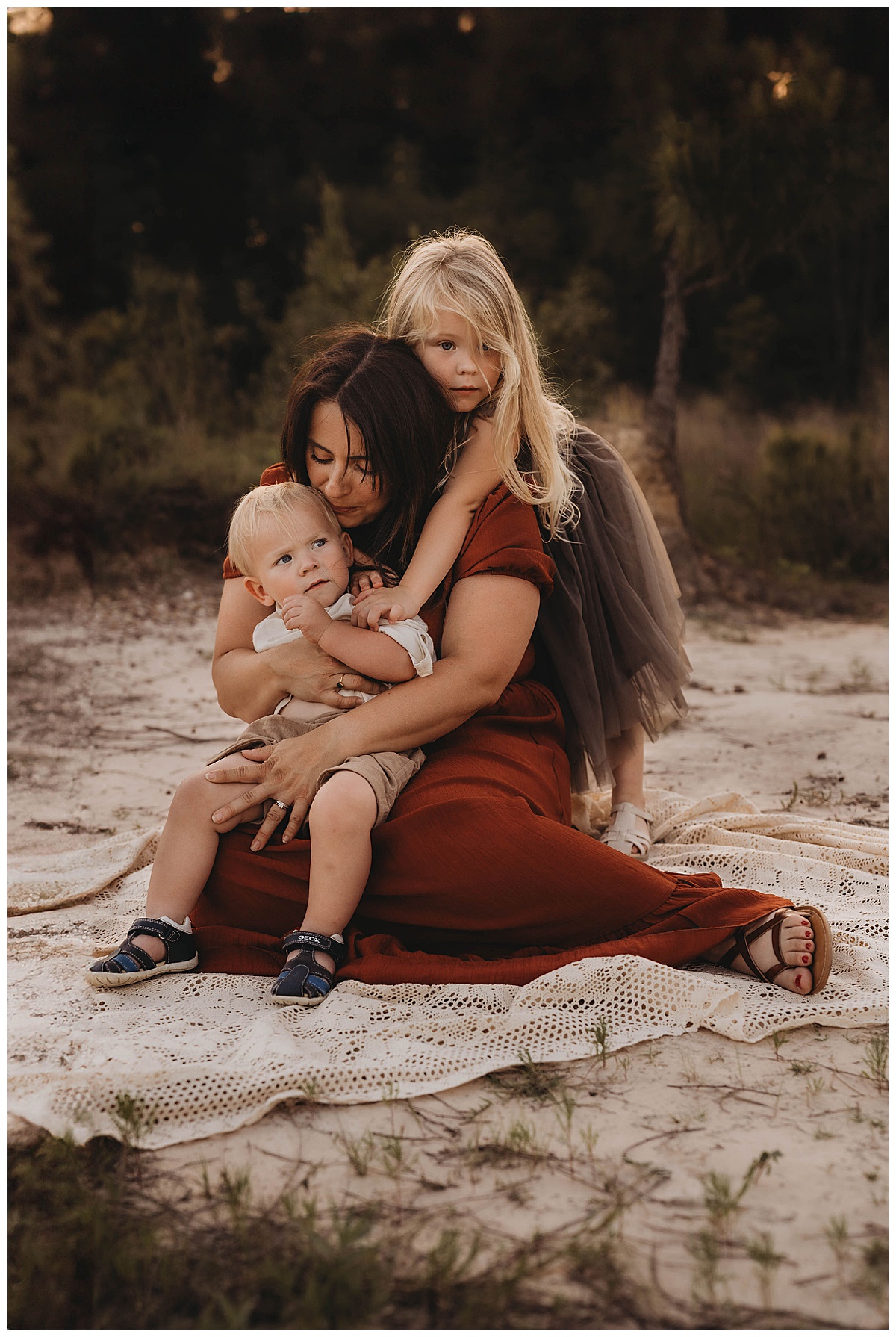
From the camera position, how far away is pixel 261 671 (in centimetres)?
252

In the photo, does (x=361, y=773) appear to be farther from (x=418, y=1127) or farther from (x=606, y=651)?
(x=606, y=651)

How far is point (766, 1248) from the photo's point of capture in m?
1.43

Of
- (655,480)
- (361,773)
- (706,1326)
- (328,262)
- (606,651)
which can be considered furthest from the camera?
(328,262)

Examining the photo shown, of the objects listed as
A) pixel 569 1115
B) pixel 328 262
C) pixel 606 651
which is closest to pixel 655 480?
pixel 328 262

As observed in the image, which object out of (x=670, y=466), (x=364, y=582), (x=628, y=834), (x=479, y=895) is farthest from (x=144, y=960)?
(x=670, y=466)

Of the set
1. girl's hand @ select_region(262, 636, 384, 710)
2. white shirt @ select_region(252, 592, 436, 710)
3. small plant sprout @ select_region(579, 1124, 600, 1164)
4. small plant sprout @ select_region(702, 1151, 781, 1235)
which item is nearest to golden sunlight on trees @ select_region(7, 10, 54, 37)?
white shirt @ select_region(252, 592, 436, 710)

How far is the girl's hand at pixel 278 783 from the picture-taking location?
2.31 m

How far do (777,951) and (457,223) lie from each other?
9346 mm

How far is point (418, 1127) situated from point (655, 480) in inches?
269

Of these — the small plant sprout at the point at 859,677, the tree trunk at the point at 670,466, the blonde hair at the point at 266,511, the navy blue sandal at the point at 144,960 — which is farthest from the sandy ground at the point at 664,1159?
the tree trunk at the point at 670,466

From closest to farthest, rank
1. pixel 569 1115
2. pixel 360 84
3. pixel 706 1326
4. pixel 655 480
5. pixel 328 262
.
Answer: pixel 706 1326
pixel 569 1115
pixel 655 480
pixel 328 262
pixel 360 84

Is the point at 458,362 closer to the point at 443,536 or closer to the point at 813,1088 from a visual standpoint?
the point at 443,536

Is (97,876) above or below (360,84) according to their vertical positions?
below

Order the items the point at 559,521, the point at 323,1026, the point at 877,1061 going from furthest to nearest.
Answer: the point at 559,521
the point at 323,1026
the point at 877,1061
